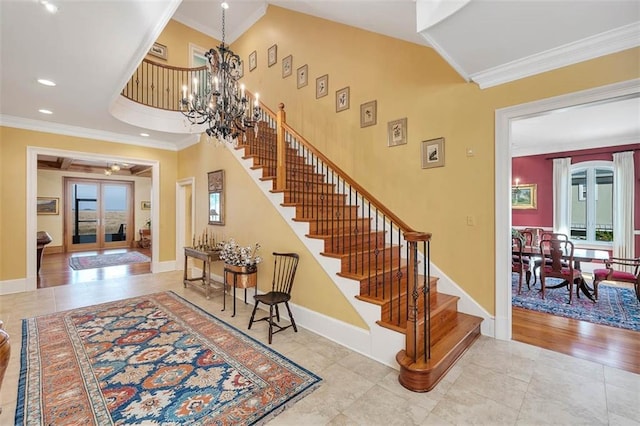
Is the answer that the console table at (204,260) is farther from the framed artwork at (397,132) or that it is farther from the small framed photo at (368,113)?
the framed artwork at (397,132)

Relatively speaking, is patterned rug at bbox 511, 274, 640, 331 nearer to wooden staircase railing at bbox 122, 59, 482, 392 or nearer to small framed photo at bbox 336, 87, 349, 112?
wooden staircase railing at bbox 122, 59, 482, 392

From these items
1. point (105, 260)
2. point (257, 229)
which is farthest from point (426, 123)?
point (105, 260)

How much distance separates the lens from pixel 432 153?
11.5ft

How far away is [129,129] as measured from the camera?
5664mm

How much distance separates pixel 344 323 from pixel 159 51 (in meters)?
7.57

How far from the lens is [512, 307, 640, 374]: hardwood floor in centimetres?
265

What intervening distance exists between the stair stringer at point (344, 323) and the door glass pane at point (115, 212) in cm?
983

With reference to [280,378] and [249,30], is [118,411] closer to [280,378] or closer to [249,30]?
[280,378]

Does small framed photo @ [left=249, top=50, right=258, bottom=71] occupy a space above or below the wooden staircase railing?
above

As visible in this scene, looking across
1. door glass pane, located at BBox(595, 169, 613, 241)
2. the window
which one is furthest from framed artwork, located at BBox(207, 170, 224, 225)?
door glass pane, located at BBox(595, 169, 613, 241)

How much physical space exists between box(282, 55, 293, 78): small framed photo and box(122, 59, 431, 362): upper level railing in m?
1.01

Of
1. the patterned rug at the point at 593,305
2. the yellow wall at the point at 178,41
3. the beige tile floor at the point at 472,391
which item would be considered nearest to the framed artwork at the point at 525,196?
the patterned rug at the point at 593,305

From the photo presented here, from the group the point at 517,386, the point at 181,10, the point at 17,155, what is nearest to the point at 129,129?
the point at 17,155

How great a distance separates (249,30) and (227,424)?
755 centimetres
